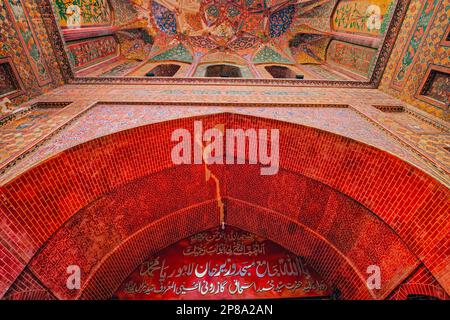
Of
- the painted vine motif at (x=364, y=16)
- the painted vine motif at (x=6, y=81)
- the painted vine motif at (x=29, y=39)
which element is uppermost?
the painted vine motif at (x=364, y=16)

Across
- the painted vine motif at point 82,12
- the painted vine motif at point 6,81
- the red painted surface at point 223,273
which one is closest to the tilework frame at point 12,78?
the painted vine motif at point 6,81

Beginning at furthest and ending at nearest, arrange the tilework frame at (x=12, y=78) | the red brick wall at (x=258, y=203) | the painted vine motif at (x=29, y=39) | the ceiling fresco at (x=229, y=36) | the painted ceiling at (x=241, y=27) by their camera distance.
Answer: the painted ceiling at (x=241, y=27), the ceiling fresco at (x=229, y=36), the painted vine motif at (x=29, y=39), the tilework frame at (x=12, y=78), the red brick wall at (x=258, y=203)

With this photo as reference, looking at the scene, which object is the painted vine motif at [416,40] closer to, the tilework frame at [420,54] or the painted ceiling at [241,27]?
the tilework frame at [420,54]

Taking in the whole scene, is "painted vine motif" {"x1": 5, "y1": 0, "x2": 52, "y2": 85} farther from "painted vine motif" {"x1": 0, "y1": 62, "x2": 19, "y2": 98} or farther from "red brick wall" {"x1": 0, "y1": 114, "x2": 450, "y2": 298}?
"red brick wall" {"x1": 0, "y1": 114, "x2": 450, "y2": 298}

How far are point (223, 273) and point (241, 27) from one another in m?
6.44

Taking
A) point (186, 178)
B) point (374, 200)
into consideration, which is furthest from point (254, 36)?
point (374, 200)


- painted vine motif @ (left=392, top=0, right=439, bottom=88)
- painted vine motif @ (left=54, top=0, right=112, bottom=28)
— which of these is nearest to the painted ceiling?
painted vine motif @ (left=54, top=0, right=112, bottom=28)

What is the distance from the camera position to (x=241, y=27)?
6.51 m

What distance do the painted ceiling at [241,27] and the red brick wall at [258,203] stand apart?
4.21 m

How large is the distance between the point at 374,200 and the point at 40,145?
3732 millimetres

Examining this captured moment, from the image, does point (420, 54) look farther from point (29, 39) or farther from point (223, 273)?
point (29, 39)

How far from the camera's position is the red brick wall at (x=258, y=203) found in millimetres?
2107

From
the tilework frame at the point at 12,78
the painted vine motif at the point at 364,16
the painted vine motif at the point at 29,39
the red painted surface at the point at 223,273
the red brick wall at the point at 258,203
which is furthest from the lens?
the painted vine motif at the point at 364,16

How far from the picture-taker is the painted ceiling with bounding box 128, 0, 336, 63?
6098 mm
